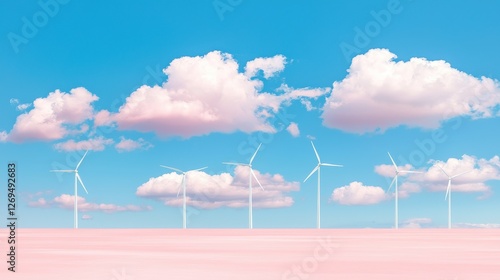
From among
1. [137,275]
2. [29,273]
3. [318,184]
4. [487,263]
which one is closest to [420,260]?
[487,263]

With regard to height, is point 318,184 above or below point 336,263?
above

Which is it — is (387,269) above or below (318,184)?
below

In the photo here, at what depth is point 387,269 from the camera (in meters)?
40.0

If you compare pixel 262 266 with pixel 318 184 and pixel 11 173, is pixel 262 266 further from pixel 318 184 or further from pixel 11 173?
pixel 318 184

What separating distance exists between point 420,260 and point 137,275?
19652 millimetres

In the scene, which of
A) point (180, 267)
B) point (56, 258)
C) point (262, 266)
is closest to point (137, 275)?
point (180, 267)

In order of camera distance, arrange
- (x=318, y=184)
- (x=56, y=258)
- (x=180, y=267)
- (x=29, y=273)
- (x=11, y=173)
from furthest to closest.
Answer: (x=318, y=184) < (x=56, y=258) < (x=11, y=173) < (x=180, y=267) < (x=29, y=273)

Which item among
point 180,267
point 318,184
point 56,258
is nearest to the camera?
point 180,267

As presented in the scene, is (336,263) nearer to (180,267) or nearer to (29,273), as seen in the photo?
(180,267)

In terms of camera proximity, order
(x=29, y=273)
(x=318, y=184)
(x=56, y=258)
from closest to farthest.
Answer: (x=29, y=273), (x=56, y=258), (x=318, y=184)

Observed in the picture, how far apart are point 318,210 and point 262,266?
126 m

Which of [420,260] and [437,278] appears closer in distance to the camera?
[437,278]

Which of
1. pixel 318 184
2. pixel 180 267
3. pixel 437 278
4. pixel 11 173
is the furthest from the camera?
pixel 318 184

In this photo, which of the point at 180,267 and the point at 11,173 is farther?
the point at 11,173
